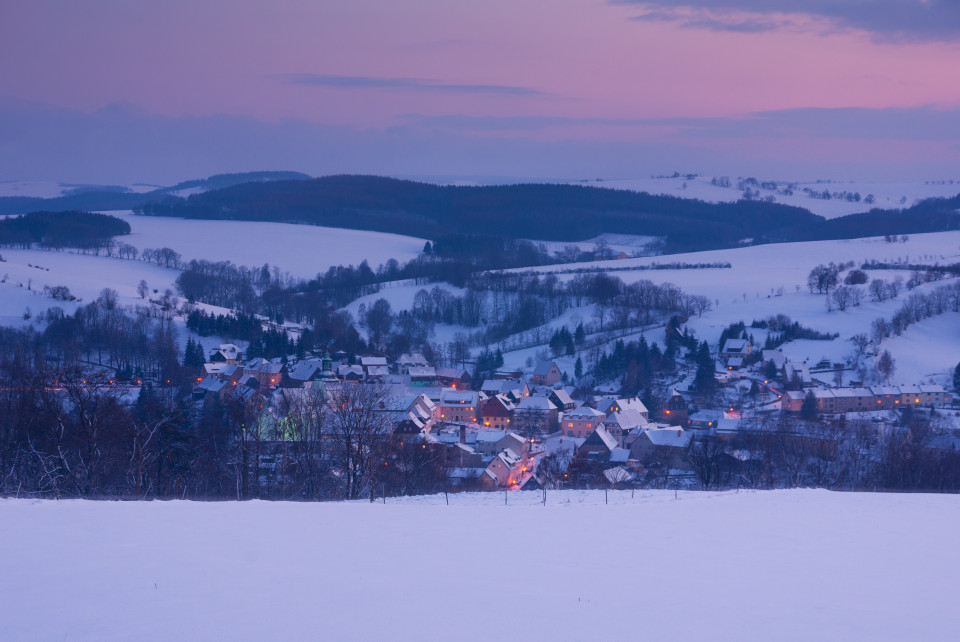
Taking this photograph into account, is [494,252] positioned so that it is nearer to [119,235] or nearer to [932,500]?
[119,235]

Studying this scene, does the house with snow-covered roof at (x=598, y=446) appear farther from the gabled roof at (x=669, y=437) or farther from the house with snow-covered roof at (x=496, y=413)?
the house with snow-covered roof at (x=496, y=413)

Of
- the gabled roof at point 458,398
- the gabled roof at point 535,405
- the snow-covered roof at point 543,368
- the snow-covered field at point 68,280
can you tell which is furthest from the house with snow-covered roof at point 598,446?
the snow-covered field at point 68,280

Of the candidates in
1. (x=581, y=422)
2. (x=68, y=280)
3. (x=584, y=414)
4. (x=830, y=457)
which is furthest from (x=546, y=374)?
(x=68, y=280)

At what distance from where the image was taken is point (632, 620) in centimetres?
612

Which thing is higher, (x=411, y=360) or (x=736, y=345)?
(x=736, y=345)

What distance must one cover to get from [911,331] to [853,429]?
16524 millimetres

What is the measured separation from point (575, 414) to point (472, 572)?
78.1ft

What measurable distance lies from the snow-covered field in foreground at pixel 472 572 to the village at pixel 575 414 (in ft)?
20.6

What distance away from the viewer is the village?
20.7 m

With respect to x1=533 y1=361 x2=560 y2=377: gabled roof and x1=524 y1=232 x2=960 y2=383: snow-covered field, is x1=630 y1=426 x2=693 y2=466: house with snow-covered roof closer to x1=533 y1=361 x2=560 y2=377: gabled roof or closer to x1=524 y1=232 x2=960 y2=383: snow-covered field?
x1=533 y1=361 x2=560 y2=377: gabled roof

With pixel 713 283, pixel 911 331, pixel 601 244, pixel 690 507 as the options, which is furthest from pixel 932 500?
pixel 601 244

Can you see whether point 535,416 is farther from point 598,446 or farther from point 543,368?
point 543,368

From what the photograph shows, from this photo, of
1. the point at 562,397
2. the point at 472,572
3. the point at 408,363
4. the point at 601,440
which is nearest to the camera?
the point at 472,572

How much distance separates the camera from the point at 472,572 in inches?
284
